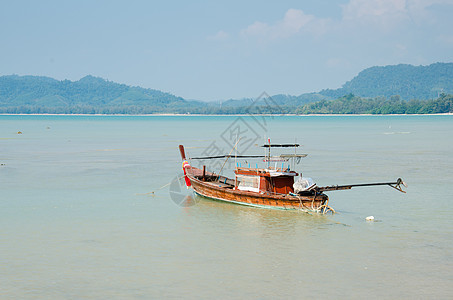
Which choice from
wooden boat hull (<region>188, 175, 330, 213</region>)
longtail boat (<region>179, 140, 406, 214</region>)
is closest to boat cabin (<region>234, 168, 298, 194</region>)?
longtail boat (<region>179, 140, 406, 214</region>)

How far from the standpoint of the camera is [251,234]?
26625mm

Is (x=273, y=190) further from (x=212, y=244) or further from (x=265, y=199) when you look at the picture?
(x=212, y=244)

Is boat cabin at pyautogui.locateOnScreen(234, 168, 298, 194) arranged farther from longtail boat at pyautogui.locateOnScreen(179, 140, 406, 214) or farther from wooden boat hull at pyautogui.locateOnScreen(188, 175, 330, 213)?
wooden boat hull at pyautogui.locateOnScreen(188, 175, 330, 213)

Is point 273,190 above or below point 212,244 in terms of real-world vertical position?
above

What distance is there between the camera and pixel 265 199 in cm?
3177

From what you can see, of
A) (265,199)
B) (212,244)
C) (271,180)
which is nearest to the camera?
(212,244)

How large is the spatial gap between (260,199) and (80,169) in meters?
25.0

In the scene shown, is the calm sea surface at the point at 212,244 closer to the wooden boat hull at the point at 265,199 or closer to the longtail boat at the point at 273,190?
the wooden boat hull at the point at 265,199

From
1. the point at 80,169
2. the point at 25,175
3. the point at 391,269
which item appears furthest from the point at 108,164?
the point at 391,269

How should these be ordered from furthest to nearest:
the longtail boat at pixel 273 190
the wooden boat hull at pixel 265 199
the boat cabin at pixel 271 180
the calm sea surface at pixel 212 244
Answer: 1. the boat cabin at pixel 271 180
2. the longtail boat at pixel 273 190
3. the wooden boat hull at pixel 265 199
4. the calm sea surface at pixel 212 244

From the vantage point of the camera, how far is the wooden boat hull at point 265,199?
30344 mm

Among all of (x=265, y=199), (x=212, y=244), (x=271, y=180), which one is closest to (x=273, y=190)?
(x=271, y=180)

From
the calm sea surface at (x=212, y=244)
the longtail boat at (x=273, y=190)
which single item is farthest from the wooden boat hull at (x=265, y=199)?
the calm sea surface at (x=212, y=244)

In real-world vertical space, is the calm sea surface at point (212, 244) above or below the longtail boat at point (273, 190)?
below
